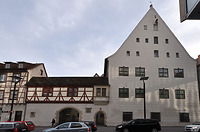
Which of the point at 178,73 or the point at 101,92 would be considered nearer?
the point at 101,92

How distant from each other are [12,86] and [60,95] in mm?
8704

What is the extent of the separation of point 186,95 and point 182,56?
6935mm

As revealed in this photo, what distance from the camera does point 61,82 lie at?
3338cm

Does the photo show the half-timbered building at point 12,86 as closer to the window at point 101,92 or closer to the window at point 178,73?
the window at point 101,92

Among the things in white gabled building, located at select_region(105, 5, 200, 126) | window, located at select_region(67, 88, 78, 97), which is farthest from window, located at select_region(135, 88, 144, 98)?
window, located at select_region(67, 88, 78, 97)

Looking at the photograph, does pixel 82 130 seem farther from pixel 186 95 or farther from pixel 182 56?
pixel 182 56

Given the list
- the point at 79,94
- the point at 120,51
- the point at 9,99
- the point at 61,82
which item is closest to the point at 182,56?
the point at 120,51

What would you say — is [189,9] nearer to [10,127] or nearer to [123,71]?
[10,127]

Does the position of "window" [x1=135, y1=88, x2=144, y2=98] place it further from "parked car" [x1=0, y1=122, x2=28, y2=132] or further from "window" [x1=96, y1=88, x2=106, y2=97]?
"parked car" [x1=0, y1=122, x2=28, y2=132]

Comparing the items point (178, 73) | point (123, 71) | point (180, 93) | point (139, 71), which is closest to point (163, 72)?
point (178, 73)

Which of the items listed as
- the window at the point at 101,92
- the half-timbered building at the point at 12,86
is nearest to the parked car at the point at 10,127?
the half-timbered building at the point at 12,86

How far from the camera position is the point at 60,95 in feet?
105

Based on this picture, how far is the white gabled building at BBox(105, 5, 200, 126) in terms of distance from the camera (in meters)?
31.2

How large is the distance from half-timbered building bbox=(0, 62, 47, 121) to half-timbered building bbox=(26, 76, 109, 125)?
1.20 m
